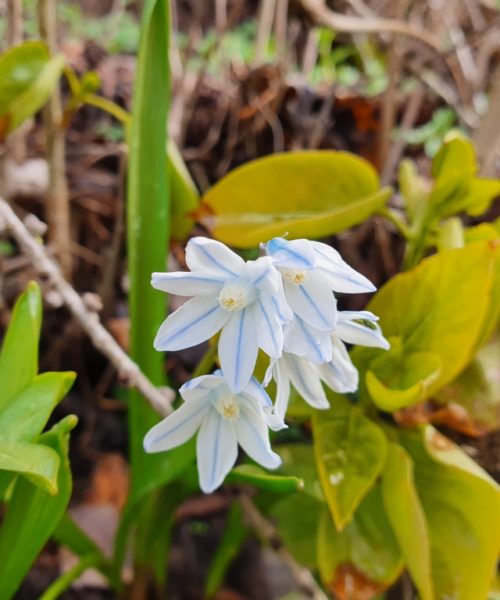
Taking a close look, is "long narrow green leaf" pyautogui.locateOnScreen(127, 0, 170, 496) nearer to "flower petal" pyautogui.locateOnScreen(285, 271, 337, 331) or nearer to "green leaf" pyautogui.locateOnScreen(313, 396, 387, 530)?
"green leaf" pyautogui.locateOnScreen(313, 396, 387, 530)

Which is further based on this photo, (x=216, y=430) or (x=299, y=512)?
(x=299, y=512)

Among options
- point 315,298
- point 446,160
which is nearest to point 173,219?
point 446,160

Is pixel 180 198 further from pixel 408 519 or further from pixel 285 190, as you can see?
pixel 408 519

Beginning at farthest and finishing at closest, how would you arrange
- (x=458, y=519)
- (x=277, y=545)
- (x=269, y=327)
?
1. (x=277, y=545)
2. (x=458, y=519)
3. (x=269, y=327)

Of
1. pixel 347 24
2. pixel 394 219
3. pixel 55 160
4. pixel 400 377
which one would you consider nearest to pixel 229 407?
pixel 400 377

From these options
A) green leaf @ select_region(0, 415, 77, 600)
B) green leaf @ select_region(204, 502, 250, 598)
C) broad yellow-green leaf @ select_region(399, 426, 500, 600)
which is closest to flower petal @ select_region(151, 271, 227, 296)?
Answer: green leaf @ select_region(0, 415, 77, 600)

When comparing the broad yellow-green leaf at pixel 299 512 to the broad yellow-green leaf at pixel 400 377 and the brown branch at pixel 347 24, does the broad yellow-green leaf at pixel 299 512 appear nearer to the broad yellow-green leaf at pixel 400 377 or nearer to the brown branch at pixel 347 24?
the broad yellow-green leaf at pixel 400 377

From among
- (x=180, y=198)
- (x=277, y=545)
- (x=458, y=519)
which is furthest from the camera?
(x=180, y=198)
